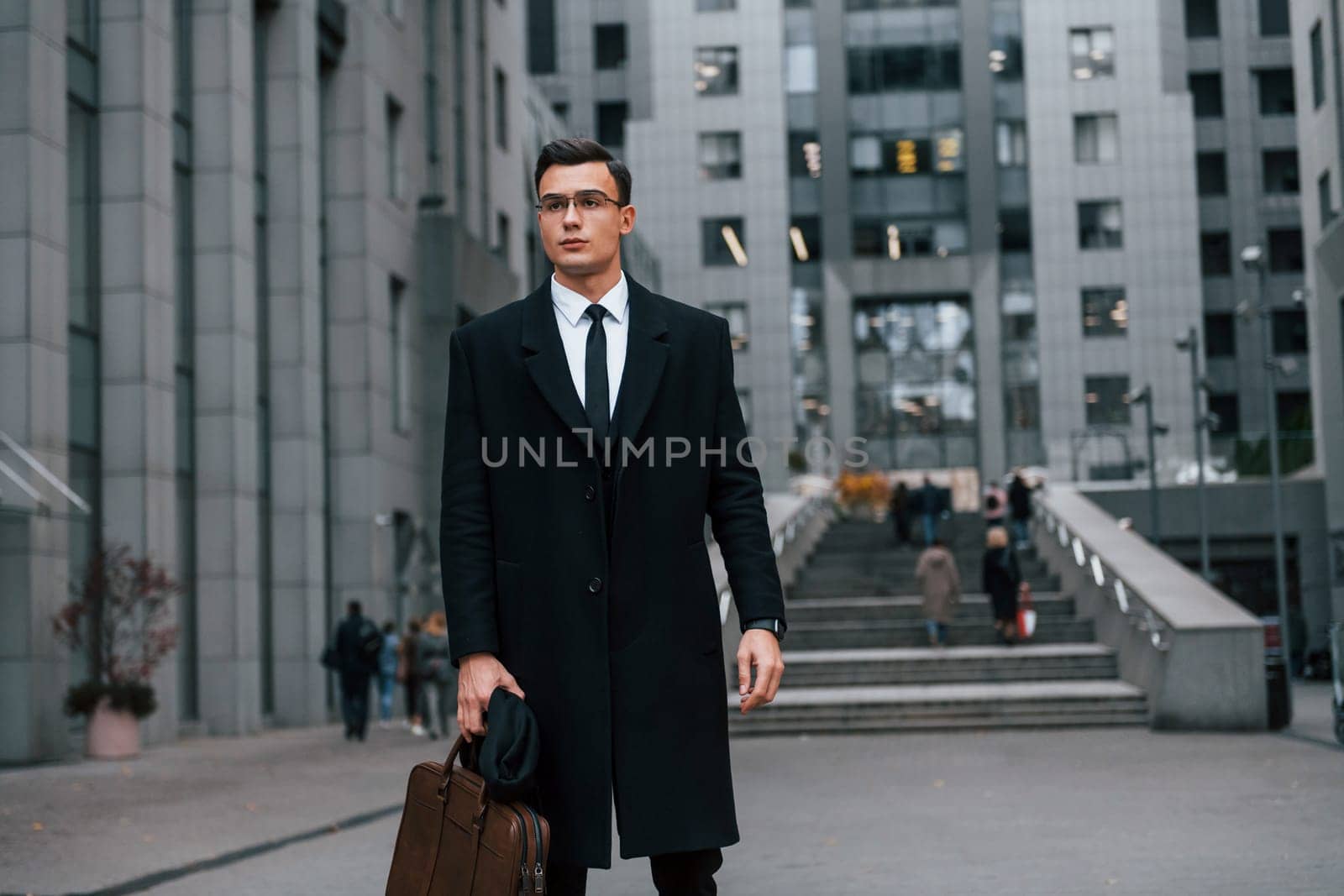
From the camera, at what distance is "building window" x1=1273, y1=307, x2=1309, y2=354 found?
69.2m

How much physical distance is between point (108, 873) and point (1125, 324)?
5725 centimetres

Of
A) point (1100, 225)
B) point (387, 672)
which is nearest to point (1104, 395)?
point (1100, 225)

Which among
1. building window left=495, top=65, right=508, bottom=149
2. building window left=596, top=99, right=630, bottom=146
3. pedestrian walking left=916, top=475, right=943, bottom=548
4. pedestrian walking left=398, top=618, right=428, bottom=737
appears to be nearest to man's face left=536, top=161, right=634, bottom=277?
pedestrian walking left=398, top=618, right=428, bottom=737

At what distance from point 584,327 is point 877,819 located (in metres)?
8.11

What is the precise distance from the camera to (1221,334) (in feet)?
225

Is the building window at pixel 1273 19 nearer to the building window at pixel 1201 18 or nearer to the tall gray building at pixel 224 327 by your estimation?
the building window at pixel 1201 18

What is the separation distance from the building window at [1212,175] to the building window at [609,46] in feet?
71.6

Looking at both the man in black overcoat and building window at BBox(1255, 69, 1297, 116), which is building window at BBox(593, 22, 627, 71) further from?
the man in black overcoat

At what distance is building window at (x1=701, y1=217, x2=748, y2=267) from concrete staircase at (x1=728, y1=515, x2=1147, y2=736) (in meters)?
36.9

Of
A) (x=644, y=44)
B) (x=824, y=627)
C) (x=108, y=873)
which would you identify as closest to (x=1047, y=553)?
(x=824, y=627)

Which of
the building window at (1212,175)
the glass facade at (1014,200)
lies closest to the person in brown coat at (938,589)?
the glass facade at (1014,200)

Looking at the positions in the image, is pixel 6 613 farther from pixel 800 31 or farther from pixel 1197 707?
pixel 800 31

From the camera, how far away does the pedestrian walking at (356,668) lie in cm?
2384

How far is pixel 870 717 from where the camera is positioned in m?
20.0
